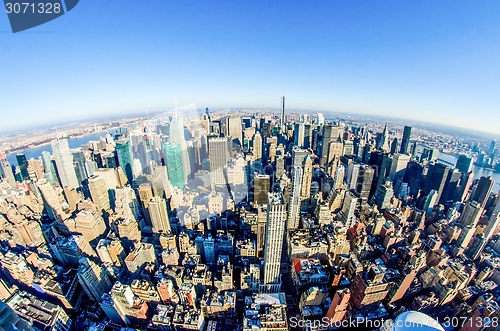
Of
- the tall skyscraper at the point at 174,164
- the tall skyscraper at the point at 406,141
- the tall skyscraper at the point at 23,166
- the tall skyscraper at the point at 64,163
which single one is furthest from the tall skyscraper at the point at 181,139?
the tall skyscraper at the point at 406,141

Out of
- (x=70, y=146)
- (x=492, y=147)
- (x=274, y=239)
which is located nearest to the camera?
(x=274, y=239)

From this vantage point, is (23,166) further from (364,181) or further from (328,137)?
(364,181)

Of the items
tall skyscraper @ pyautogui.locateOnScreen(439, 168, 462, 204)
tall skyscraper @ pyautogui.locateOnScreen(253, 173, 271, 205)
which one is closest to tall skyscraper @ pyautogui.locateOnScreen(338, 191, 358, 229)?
tall skyscraper @ pyautogui.locateOnScreen(253, 173, 271, 205)

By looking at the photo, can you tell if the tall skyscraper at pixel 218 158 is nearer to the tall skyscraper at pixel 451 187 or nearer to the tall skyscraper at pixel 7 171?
the tall skyscraper at pixel 7 171

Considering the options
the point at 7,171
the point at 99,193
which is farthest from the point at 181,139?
the point at 7,171

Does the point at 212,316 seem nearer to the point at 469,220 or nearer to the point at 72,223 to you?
the point at 72,223
